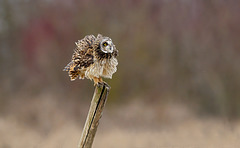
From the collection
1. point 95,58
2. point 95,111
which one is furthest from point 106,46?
point 95,111

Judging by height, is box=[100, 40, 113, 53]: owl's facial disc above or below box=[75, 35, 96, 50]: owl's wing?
below

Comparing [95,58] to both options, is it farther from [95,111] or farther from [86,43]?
[95,111]

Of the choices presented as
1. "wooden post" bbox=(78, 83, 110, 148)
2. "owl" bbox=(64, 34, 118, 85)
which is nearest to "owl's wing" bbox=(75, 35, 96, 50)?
"owl" bbox=(64, 34, 118, 85)

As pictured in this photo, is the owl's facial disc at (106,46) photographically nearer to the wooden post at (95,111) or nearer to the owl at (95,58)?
the owl at (95,58)

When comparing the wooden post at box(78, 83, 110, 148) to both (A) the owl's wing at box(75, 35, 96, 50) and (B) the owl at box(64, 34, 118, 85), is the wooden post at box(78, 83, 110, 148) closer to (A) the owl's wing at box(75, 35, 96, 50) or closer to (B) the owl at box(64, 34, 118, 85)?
(B) the owl at box(64, 34, 118, 85)

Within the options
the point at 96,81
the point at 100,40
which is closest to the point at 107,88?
the point at 96,81

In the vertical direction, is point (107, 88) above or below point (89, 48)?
below

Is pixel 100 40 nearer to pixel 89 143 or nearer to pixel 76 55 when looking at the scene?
pixel 76 55
